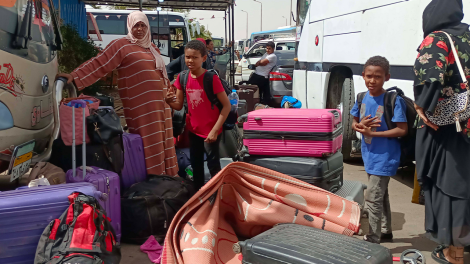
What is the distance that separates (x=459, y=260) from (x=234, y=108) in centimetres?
207

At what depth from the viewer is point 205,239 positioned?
276 cm

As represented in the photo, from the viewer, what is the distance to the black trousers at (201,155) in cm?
367

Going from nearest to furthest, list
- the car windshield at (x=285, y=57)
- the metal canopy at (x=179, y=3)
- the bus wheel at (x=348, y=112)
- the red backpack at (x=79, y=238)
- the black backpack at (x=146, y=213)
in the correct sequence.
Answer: the red backpack at (x=79, y=238) < the black backpack at (x=146, y=213) < the bus wheel at (x=348, y=112) < the metal canopy at (x=179, y=3) < the car windshield at (x=285, y=57)

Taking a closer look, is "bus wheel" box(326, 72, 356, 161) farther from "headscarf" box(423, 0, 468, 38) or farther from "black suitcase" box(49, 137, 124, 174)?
"black suitcase" box(49, 137, 124, 174)

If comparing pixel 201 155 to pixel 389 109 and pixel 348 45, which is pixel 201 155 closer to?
pixel 389 109

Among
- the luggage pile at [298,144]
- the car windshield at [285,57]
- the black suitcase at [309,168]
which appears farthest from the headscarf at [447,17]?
Result: the car windshield at [285,57]

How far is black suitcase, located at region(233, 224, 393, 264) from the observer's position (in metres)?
2.12

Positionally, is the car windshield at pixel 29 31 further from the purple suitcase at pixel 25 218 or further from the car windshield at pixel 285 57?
the car windshield at pixel 285 57

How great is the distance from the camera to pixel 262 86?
1060 centimetres

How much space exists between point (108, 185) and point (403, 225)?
8.54ft

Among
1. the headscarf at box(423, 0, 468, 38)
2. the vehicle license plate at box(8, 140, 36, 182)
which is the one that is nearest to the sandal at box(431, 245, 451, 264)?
the headscarf at box(423, 0, 468, 38)

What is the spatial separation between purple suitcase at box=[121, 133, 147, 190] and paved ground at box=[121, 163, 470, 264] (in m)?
0.70

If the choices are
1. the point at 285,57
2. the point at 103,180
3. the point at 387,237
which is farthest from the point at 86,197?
the point at 285,57

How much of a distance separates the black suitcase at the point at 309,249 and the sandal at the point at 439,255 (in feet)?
3.69
